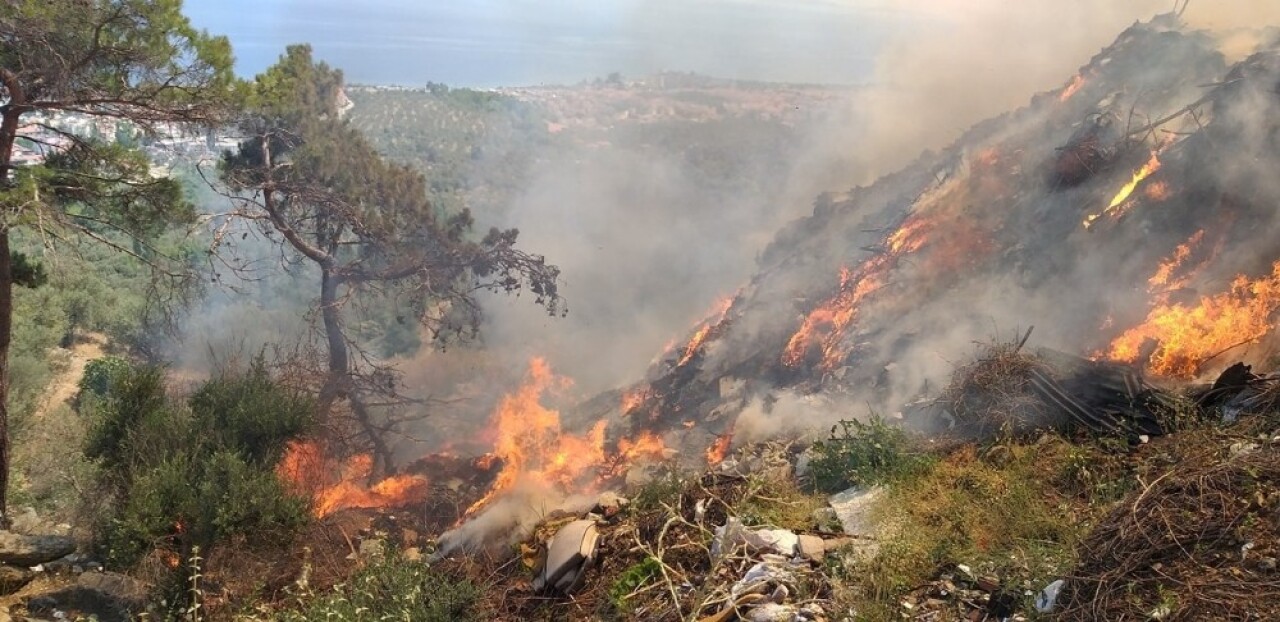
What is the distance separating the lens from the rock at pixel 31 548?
26.5ft

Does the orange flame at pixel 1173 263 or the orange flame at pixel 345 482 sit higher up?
the orange flame at pixel 1173 263

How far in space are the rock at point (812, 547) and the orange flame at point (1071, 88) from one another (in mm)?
14111

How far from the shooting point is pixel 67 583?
25.5 ft

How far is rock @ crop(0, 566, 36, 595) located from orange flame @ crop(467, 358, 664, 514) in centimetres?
552

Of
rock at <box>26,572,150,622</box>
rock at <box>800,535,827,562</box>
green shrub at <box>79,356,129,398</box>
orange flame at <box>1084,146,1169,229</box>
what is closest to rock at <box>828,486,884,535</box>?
rock at <box>800,535,827,562</box>

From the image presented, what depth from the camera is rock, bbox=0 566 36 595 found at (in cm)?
755

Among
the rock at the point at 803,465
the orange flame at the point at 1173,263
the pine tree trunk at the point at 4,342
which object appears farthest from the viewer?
the orange flame at the point at 1173,263

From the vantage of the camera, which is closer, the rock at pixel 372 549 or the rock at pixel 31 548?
the rock at pixel 372 549

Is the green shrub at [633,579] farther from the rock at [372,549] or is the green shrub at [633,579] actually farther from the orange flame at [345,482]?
the orange flame at [345,482]

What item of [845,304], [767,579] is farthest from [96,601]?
[845,304]

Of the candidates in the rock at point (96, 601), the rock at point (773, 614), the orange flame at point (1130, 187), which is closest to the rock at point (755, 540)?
the rock at point (773, 614)

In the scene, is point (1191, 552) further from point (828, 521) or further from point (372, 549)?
point (372, 549)

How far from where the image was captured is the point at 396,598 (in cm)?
585

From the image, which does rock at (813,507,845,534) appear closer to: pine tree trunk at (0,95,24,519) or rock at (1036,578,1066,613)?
rock at (1036,578,1066,613)
